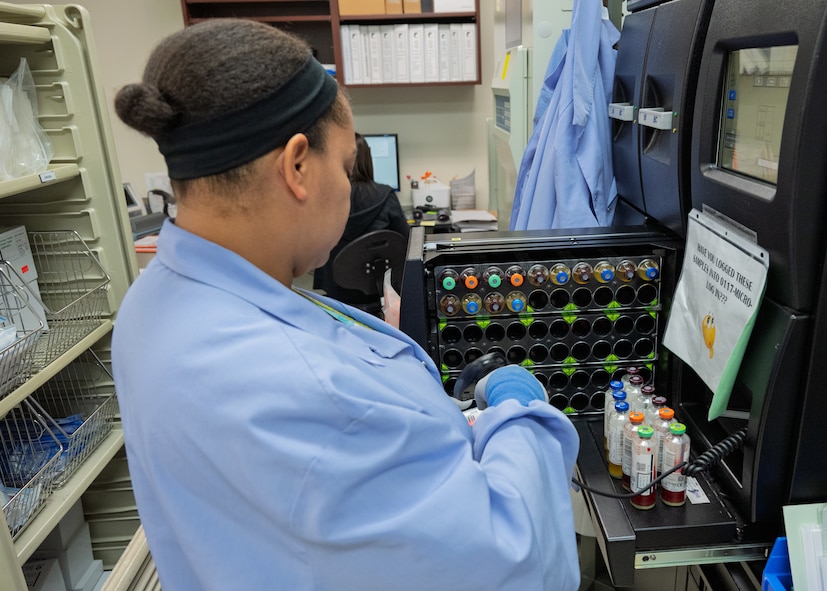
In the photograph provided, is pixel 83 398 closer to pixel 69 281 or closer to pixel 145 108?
pixel 69 281

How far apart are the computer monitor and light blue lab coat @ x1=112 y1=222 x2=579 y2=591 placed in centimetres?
321

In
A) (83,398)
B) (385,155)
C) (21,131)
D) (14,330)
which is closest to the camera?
(14,330)

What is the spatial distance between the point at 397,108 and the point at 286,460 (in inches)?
142

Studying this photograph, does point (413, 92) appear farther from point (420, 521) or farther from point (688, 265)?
point (420, 521)

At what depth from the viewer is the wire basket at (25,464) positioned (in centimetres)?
133

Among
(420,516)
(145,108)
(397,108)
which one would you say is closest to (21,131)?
(145,108)

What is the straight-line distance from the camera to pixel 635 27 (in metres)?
1.22

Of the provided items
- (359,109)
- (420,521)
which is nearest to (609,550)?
(420,521)

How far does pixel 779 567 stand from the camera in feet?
2.80

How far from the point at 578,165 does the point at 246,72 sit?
0.99 m

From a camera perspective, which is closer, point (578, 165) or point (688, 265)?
point (688, 265)

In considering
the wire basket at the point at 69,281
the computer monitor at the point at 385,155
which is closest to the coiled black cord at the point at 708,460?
the wire basket at the point at 69,281

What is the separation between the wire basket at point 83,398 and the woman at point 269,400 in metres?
1.13

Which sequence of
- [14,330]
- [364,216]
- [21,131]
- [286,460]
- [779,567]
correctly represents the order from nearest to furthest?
[286,460] → [779,567] → [14,330] → [21,131] → [364,216]
